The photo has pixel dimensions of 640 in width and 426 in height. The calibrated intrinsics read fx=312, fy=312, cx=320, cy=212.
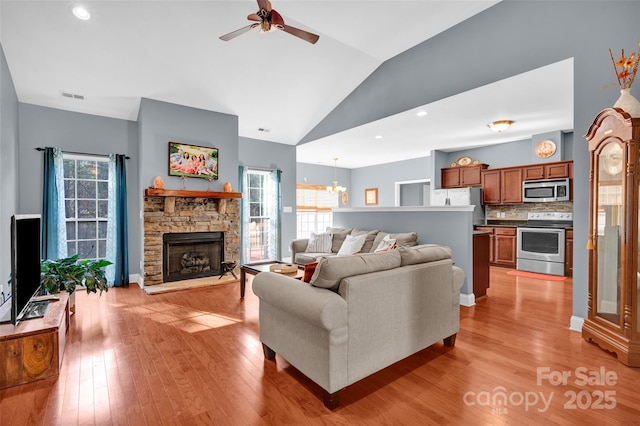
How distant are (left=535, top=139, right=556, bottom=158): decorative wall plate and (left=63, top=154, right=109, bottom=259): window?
780 cm

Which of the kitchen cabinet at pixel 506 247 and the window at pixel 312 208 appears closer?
the kitchen cabinet at pixel 506 247

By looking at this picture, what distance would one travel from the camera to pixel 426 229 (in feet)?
14.2

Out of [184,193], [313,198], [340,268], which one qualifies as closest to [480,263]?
[340,268]

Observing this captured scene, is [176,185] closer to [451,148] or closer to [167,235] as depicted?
[167,235]

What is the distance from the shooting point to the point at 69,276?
130 inches

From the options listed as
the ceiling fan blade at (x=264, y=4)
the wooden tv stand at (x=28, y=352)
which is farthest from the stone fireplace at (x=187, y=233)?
the ceiling fan blade at (x=264, y=4)

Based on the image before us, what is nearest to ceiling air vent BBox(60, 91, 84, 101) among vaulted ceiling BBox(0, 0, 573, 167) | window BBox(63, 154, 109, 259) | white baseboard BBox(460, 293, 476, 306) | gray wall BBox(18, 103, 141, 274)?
vaulted ceiling BBox(0, 0, 573, 167)

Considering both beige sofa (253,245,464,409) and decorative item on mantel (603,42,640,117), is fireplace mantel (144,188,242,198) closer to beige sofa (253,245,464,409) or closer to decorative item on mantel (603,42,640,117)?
beige sofa (253,245,464,409)

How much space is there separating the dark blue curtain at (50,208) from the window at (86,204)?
244 mm

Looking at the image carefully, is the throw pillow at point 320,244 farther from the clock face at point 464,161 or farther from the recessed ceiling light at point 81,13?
the recessed ceiling light at point 81,13

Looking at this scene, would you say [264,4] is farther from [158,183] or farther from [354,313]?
[158,183]

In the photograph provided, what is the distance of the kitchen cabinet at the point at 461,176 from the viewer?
697 centimetres

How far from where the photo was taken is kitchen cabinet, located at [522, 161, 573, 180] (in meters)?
5.70

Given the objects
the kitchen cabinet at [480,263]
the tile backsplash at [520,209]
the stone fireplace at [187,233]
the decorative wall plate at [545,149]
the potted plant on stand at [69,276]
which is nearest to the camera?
the potted plant on stand at [69,276]
